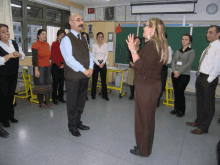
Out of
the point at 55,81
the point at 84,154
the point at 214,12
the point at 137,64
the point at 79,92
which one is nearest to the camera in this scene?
the point at 137,64

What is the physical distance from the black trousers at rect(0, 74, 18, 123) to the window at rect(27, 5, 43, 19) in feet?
11.1

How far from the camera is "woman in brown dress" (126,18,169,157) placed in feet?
5.09

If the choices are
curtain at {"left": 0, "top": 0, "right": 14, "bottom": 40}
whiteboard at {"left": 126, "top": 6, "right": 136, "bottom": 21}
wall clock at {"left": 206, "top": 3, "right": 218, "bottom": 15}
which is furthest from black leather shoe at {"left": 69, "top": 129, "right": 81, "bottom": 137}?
wall clock at {"left": 206, "top": 3, "right": 218, "bottom": 15}

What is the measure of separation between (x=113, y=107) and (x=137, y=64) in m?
2.18

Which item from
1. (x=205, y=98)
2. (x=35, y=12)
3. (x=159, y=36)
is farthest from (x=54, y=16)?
(x=205, y=98)

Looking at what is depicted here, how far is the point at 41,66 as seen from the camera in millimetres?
3117

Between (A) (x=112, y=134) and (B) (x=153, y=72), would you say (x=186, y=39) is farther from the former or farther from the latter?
(A) (x=112, y=134)

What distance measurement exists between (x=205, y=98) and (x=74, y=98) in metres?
1.86

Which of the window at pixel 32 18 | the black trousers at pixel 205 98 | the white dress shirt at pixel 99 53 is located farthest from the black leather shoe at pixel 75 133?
the window at pixel 32 18

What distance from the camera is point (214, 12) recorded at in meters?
4.86

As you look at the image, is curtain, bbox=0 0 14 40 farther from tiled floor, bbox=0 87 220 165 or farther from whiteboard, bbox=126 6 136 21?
whiteboard, bbox=126 6 136 21

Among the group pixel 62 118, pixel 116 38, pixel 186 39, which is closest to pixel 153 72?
pixel 186 39

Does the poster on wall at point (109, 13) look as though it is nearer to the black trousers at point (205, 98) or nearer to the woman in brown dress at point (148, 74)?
the black trousers at point (205, 98)

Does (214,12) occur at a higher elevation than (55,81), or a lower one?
higher
